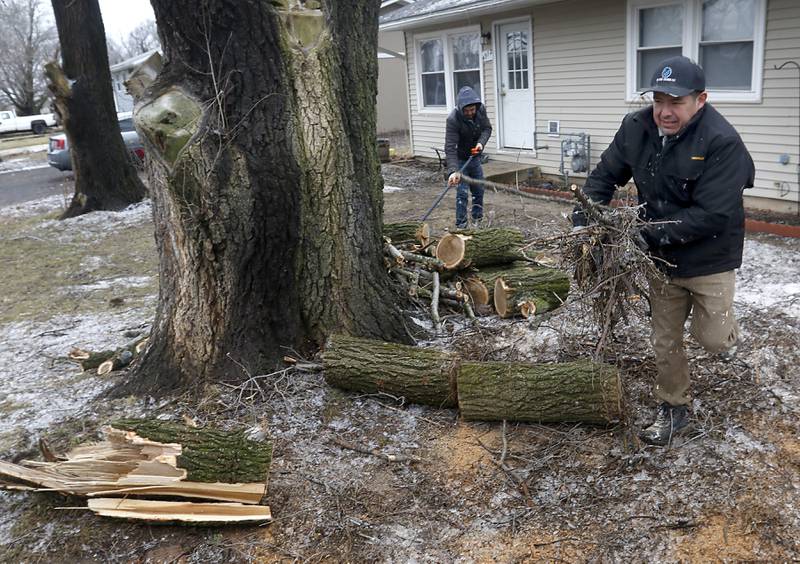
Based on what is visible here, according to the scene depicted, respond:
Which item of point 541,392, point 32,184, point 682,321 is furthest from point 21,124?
point 682,321

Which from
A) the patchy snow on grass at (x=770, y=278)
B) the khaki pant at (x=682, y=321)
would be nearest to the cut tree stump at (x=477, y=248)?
the patchy snow on grass at (x=770, y=278)

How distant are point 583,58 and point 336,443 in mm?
8864

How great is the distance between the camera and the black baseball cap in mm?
3150

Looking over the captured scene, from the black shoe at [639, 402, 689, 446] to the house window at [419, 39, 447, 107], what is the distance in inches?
455

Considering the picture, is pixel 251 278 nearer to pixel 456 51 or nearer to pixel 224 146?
pixel 224 146

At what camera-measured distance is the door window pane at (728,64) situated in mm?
8469

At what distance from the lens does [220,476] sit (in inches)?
130

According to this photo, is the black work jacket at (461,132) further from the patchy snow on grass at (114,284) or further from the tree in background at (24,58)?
the tree in background at (24,58)

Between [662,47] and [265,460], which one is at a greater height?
[662,47]

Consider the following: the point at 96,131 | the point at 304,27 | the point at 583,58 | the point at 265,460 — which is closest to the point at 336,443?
the point at 265,460

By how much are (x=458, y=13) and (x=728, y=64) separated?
519 cm

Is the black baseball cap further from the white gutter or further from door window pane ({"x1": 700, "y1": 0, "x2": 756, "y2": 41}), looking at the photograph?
the white gutter

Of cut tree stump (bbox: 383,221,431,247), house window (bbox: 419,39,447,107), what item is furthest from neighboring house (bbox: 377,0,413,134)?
cut tree stump (bbox: 383,221,431,247)

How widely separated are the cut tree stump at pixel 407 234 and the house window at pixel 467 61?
7613mm
